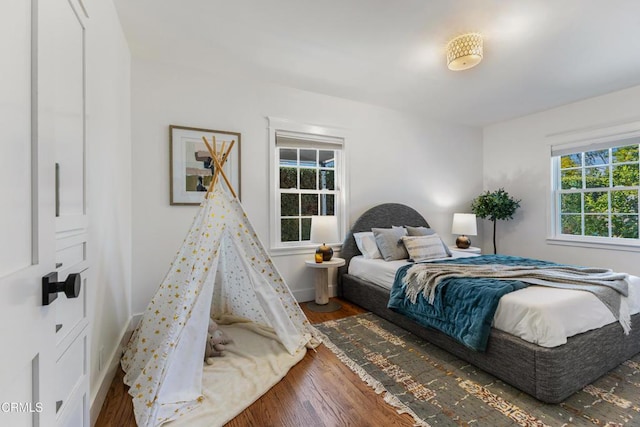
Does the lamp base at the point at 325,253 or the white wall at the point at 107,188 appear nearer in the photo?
the white wall at the point at 107,188

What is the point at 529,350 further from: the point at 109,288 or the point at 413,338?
the point at 109,288

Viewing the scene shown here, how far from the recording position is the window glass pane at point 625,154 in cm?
357

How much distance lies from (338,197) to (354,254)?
2.60ft

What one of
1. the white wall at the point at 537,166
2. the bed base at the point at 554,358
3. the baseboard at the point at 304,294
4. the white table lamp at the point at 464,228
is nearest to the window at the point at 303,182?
the baseboard at the point at 304,294

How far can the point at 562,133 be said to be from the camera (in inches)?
160

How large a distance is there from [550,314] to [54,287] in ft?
7.71

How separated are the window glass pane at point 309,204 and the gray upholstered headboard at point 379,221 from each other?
1.83 feet

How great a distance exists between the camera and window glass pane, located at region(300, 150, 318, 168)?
3736mm

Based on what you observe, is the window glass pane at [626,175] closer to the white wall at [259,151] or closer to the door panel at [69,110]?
the white wall at [259,151]

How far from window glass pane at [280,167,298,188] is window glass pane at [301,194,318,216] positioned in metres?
0.20

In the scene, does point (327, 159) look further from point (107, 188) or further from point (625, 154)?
point (625, 154)

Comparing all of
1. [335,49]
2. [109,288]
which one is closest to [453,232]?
[335,49]

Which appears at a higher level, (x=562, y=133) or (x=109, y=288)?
(x=562, y=133)

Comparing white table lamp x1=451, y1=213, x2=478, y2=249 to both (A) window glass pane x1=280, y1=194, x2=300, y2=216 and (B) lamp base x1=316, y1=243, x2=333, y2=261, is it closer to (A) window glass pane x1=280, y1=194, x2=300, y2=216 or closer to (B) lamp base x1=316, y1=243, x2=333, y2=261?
(B) lamp base x1=316, y1=243, x2=333, y2=261
